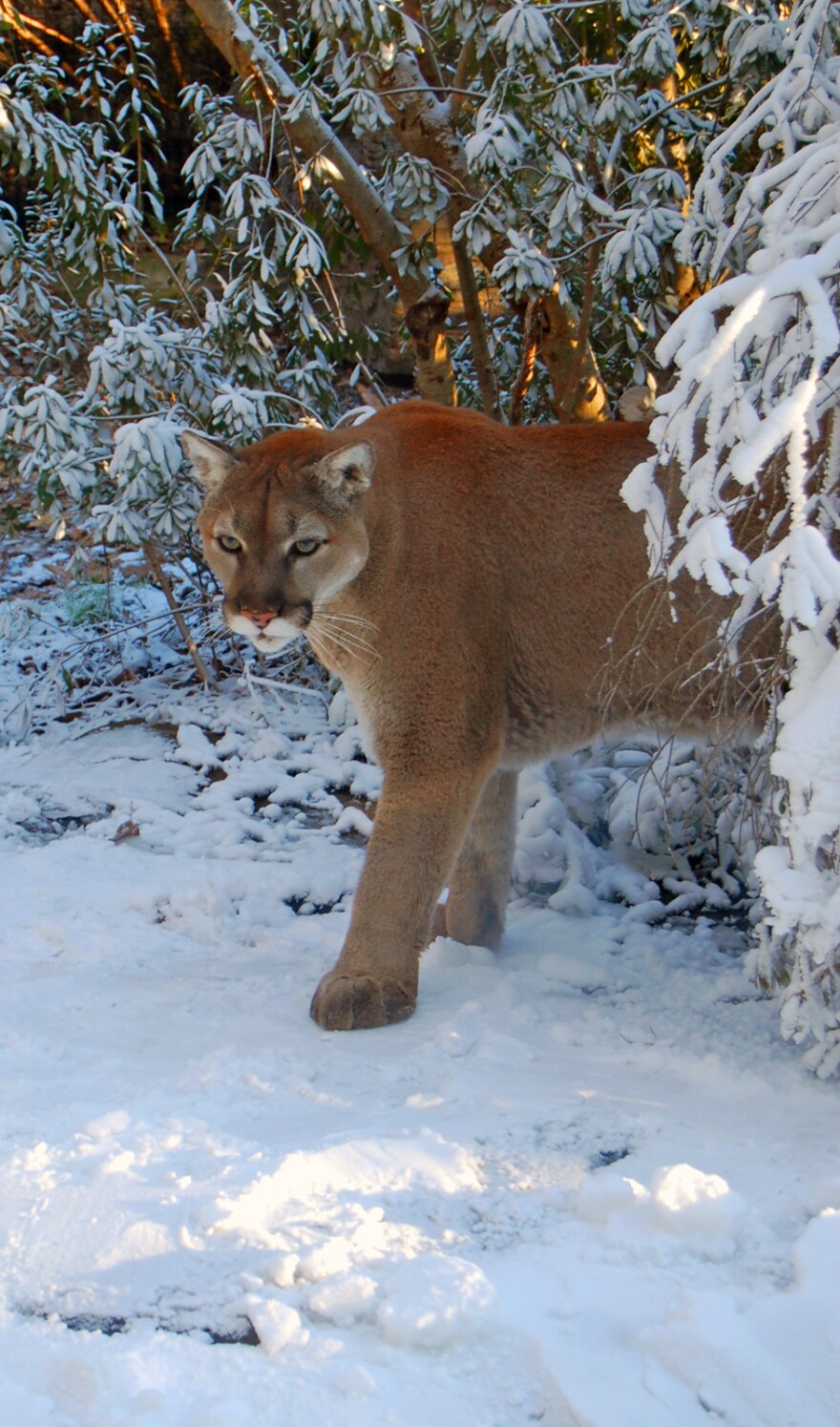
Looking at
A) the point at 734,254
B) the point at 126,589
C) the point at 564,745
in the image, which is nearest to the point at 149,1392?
the point at 564,745

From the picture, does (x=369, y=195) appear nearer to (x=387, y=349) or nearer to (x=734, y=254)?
(x=734, y=254)

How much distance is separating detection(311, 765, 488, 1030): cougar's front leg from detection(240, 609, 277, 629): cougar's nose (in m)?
0.57

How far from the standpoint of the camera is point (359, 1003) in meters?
3.36

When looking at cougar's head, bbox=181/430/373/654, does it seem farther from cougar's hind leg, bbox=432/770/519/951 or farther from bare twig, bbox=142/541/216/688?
bare twig, bbox=142/541/216/688

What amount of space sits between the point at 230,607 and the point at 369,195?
3057 mm

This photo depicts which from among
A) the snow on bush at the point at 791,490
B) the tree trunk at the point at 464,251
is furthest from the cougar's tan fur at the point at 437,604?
the tree trunk at the point at 464,251

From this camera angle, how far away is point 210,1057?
301cm

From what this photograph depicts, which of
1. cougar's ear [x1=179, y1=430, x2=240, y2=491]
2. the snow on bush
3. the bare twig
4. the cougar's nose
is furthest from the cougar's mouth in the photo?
the bare twig

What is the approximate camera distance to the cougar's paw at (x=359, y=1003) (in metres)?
3.35

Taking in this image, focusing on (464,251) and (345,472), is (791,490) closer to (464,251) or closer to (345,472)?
(345,472)

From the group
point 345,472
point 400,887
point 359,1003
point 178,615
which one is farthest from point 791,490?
point 178,615

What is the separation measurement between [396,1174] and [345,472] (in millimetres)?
1968

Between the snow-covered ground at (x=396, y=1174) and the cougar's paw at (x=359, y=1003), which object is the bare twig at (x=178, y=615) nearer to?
the snow-covered ground at (x=396, y=1174)

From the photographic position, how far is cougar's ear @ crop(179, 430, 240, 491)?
12.1 ft
